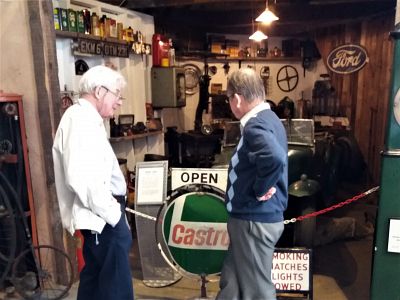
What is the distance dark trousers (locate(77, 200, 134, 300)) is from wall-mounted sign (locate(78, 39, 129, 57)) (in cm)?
241

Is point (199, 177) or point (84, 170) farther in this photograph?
point (199, 177)

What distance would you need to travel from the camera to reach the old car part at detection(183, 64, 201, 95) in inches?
283

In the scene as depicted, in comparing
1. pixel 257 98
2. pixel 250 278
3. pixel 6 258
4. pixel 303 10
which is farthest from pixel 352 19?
pixel 6 258

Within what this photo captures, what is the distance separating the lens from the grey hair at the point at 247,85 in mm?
2252

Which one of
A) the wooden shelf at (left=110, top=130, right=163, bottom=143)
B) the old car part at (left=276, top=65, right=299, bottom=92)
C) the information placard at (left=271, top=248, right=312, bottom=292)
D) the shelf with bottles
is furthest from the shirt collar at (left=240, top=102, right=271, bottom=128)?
the old car part at (left=276, top=65, right=299, bottom=92)

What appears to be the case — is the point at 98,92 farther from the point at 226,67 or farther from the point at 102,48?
the point at 226,67

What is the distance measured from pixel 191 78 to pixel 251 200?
5.28 m

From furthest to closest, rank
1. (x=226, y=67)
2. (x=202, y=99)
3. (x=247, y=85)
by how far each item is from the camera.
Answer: (x=226, y=67), (x=202, y=99), (x=247, y=85)

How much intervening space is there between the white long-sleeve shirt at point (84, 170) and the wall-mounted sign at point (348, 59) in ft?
13.4

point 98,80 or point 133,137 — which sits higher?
point 98,80

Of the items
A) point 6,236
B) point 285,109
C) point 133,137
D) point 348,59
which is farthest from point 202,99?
point 6,236

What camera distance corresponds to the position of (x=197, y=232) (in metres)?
2.95

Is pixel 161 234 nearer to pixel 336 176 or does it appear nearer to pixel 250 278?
pixel 250 278

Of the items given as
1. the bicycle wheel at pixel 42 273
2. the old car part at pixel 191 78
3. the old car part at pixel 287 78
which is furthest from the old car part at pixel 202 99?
the bicycle wheel at pixel 42 273
